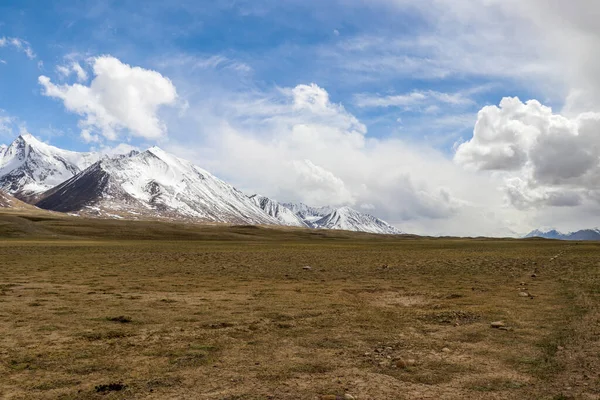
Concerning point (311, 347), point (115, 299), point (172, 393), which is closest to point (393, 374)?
point (311, 347)

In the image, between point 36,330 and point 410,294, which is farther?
point 410,294

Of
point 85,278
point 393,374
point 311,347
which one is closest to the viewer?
point 393,374

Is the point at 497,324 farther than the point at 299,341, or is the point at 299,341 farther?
the point at 497,324

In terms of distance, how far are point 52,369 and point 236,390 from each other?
16.4 feet

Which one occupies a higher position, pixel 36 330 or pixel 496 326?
pixel 496 326

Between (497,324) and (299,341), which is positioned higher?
A: (497,324)

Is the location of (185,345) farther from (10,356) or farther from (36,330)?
(36,330)

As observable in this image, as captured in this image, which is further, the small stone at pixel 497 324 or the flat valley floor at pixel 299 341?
the small stone at pixel 497 324

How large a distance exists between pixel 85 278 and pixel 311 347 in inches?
945

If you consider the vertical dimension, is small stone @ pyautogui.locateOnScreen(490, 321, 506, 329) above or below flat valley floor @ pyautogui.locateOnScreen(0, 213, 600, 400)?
above

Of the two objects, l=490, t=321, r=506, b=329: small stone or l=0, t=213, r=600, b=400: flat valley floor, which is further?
l=490, t=321, r=506, b=329: small stone

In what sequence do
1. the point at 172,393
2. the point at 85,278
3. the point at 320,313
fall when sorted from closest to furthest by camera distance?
the point at 172,393
the point at 320,313
the point at 85,278

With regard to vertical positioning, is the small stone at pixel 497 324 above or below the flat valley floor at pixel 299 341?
above

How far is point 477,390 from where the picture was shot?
9305mm
